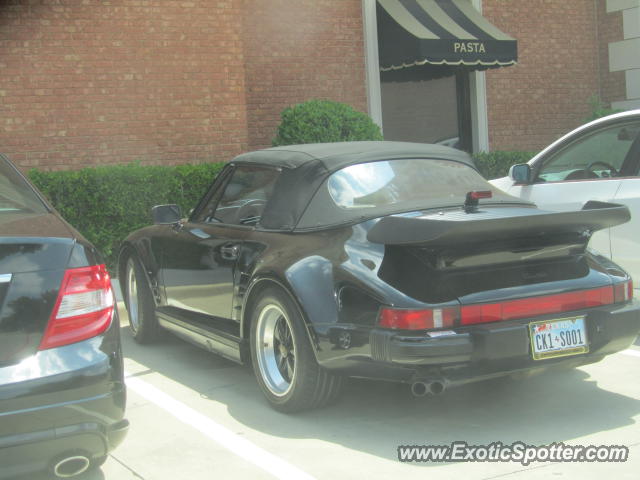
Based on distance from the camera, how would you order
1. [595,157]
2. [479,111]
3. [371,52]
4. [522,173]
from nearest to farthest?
[595,157] → [522,173] → [371,52] → [479,111]

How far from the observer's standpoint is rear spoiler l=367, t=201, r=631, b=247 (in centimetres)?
441

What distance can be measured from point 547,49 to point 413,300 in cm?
1363

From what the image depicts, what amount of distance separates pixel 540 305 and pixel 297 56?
10.2m

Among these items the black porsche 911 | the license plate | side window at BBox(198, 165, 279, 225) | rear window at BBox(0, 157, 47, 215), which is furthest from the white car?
rear window at BBox(0, 157, 47, 215)

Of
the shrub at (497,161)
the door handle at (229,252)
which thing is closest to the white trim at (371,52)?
the shrub at (497,161)

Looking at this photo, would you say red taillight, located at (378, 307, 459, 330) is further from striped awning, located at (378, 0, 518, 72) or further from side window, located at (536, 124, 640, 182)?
striped awning, located at (378, 0, 518, 72)

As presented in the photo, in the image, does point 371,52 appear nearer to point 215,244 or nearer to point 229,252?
point 215,244

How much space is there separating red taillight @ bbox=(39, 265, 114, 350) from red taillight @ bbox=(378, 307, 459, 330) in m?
1.35

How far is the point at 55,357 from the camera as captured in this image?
3.54 metres

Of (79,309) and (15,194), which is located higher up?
(15,194)

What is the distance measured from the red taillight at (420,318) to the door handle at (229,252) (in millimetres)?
1494

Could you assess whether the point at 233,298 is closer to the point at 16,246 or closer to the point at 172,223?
the point at 172,223

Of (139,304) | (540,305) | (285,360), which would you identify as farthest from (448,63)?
(540,305)

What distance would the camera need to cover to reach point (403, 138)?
15.7 meters
